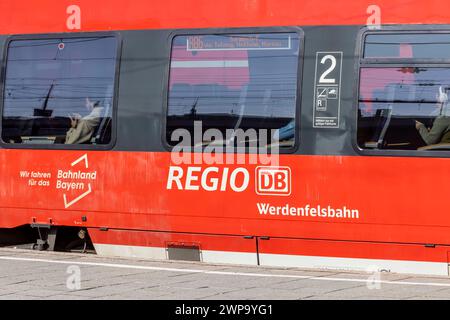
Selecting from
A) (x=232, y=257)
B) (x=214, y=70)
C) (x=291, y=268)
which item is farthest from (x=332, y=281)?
(x=214, y=70)

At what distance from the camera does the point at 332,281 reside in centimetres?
875

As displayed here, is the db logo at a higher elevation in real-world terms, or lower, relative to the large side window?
lower

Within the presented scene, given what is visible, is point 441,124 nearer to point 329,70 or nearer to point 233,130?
point 329,70

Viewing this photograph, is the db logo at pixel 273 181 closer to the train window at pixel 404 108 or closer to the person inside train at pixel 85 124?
the train window at pixel 404 108

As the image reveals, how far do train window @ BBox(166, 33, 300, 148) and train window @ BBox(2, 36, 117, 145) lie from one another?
87 cm

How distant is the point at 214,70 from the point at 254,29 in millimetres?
595

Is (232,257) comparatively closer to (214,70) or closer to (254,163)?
(254,163)

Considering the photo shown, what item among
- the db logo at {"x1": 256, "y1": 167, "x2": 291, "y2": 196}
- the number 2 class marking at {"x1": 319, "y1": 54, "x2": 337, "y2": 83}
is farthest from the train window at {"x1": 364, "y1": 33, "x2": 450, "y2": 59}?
the db logo at {"x1": 256, "y1": 167, "x2": 291, "y2": 196}

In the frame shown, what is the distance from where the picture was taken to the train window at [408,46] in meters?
9.25

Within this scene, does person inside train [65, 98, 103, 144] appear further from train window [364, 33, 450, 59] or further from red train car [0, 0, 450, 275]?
train window [364, 33, 450, 59]

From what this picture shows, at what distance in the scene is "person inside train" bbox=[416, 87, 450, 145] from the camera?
9.25m

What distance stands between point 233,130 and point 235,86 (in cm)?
46

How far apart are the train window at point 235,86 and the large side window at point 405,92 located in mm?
762

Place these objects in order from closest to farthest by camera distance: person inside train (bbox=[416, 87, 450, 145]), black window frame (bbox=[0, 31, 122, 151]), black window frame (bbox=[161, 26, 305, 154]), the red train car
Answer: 1. person inside train (bbox=[416, 87, 450, 145])
2. the red train car
3. black window frame (bbox=[161, 26, 305, 154])
4. black window frame (bbox=[0, 31, 122, 151])
